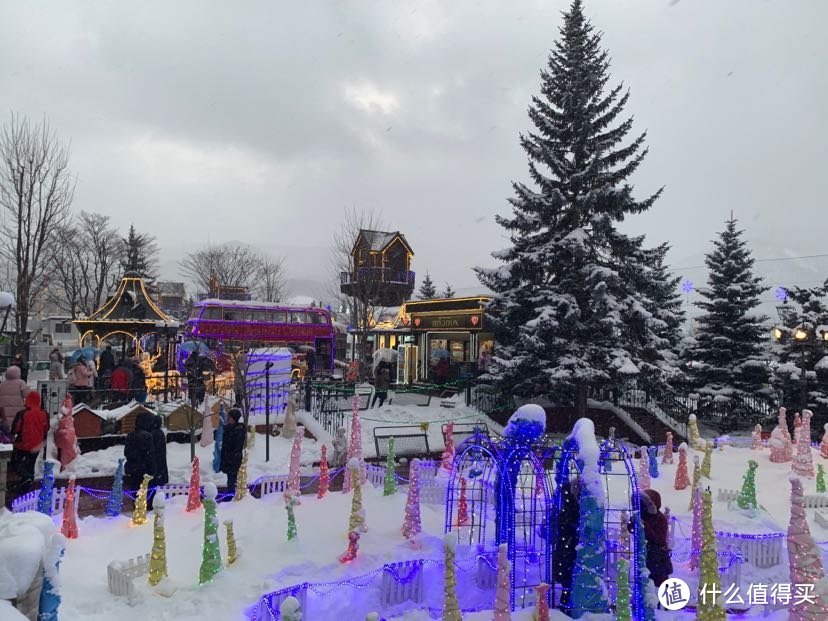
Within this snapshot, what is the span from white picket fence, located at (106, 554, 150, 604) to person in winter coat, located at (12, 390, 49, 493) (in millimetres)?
4204

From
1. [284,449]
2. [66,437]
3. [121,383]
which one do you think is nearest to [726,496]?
[284,449]

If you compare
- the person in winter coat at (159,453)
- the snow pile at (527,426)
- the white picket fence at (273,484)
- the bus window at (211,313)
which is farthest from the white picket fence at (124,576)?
the bus window at (211,313)

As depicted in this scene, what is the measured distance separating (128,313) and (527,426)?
20548 mm

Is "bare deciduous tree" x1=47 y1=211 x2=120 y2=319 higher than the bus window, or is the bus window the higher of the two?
"bare deciduous tree" x1=47 y1=211 x2=120 y2=319

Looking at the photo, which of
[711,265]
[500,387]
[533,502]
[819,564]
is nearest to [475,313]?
[500,387]

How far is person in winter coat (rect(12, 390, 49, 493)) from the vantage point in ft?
30.3

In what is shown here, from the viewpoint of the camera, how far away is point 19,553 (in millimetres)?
3316

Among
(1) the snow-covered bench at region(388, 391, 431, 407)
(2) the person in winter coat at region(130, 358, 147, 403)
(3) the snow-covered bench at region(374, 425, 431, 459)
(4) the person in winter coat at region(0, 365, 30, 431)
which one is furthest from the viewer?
(1) the snow-covered bench at region(388, 391, 431, 407)

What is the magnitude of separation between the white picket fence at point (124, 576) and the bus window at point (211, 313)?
76.2 ft

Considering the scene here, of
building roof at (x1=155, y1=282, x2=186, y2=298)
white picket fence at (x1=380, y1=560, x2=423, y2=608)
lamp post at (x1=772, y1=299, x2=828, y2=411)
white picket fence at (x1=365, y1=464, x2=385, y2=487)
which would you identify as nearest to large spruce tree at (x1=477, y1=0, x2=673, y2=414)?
lamp post at (x1=772, y1=299, x2=828, y2=411)

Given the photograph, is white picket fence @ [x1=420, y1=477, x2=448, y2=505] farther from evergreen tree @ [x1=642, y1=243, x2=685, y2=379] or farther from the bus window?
the bus window

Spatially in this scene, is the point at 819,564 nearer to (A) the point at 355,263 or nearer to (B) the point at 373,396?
(B) the point at 373,396

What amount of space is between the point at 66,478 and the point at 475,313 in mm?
16979

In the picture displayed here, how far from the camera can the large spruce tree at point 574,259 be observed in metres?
17.2
